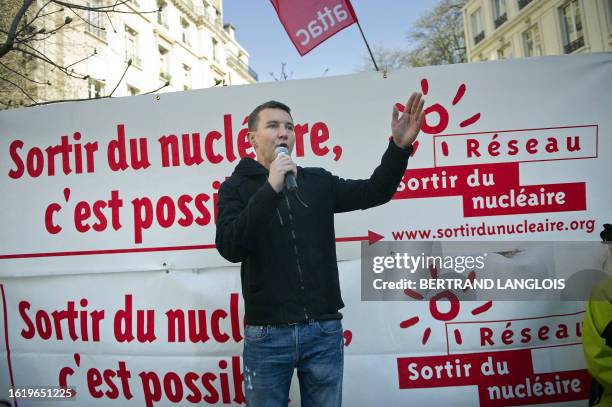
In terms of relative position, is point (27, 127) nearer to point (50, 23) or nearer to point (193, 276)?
point (193, 276)

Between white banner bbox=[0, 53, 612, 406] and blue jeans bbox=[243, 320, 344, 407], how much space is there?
3.39ft

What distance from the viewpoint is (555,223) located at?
279cm

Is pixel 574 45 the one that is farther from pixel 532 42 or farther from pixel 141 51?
pixel 141 51

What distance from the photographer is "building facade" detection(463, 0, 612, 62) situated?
15.5m

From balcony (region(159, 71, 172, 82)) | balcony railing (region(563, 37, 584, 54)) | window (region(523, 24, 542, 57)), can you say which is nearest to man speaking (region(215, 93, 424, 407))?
balcony railing (region(563, 37, 584, 54))

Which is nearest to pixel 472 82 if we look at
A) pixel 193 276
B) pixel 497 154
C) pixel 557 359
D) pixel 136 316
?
pixel 497 154

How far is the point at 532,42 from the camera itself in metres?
19.8

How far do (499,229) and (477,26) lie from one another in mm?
25484

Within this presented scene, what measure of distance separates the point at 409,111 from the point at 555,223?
149cm

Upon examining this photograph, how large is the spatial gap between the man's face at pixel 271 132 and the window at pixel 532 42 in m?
21.2

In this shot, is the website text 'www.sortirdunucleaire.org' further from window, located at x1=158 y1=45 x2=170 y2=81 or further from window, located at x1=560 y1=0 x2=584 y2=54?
window, located at x1=158 y1=45 x2=170 y2=81

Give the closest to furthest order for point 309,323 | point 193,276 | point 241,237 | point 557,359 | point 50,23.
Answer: point 241,237 < point 309,323 < point 557,359 < point 193,276 < point 50,23

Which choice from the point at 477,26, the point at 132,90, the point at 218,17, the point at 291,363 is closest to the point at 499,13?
the point at 477,26

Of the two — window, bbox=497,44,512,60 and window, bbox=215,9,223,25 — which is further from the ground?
window, bbox=215,9,223,25
